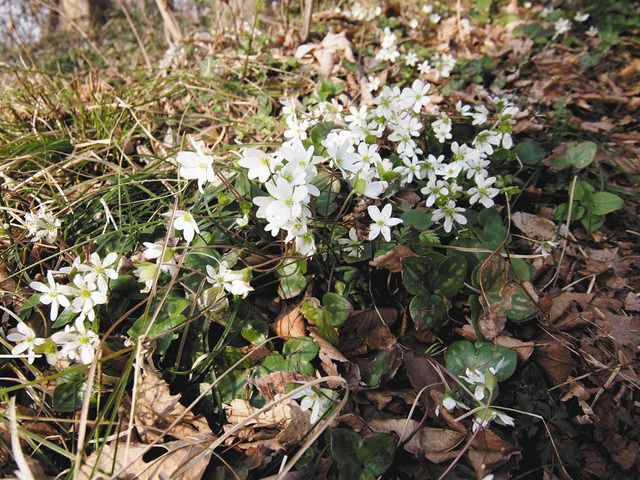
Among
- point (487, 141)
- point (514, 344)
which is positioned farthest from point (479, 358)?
point (487, 141)

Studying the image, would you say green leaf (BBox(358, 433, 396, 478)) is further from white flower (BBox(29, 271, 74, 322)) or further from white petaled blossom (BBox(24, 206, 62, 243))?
white petaled blossom (BBox(24, 206, 62, 243))

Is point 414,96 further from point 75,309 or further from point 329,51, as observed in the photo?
point 75,309

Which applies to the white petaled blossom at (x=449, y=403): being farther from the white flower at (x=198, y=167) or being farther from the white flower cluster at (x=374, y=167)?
the white flower at (x=198, y=167)

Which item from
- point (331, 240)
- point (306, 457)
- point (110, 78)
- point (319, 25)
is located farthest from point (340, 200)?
point (110, 78)

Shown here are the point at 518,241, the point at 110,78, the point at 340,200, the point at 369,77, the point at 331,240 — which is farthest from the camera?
the point at 110,78

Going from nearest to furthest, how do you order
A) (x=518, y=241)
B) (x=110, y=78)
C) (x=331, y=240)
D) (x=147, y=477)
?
(x=147, y=477) < (x=331, y=240) < (x=518, y=241) < (x=110, y=78)

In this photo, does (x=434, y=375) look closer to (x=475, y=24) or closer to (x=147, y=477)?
(x=147, y=477)

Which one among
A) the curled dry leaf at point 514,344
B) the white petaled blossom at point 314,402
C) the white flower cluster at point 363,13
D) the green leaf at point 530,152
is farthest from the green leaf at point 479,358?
the white flower cluster at point 363,13
